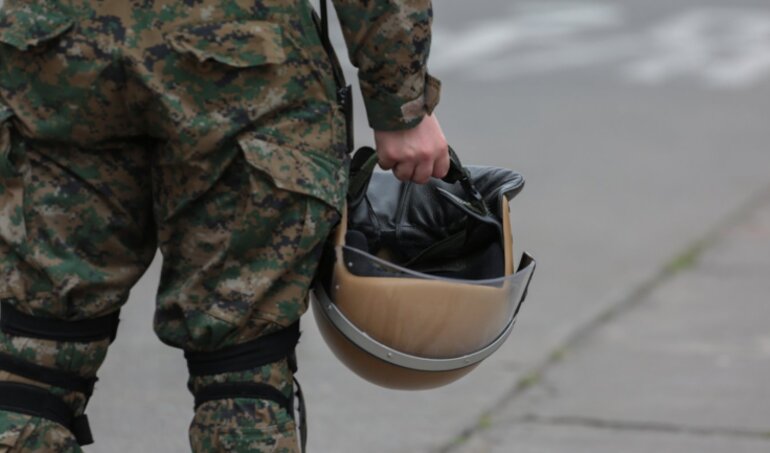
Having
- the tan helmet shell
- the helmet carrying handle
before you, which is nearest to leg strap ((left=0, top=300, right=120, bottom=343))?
the tan helmet shell

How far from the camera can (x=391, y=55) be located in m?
2.47

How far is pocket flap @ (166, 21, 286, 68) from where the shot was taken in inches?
92.7

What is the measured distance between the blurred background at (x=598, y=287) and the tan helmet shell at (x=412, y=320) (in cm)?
121

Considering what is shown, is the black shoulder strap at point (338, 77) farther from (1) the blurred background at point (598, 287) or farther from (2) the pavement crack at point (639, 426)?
(2) the pavement crack at point (639, 426)

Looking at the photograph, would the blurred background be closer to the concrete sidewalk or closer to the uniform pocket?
the concrete sidewalk

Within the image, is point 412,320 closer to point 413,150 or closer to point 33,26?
point 413,150

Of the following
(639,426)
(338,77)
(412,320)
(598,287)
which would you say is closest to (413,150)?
(338,77)

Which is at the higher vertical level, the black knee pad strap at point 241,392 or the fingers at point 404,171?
the fingers at point 404,171

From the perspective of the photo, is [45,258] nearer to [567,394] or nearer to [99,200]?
[99,200]

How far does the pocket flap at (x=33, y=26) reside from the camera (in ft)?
7.74

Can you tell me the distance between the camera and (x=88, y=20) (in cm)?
236

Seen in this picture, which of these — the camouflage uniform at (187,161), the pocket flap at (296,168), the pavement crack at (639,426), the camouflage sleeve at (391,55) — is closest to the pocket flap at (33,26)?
the camouflage uniform at (187,161)

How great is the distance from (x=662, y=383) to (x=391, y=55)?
224 centimetres

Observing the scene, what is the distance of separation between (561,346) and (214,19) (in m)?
2.66
